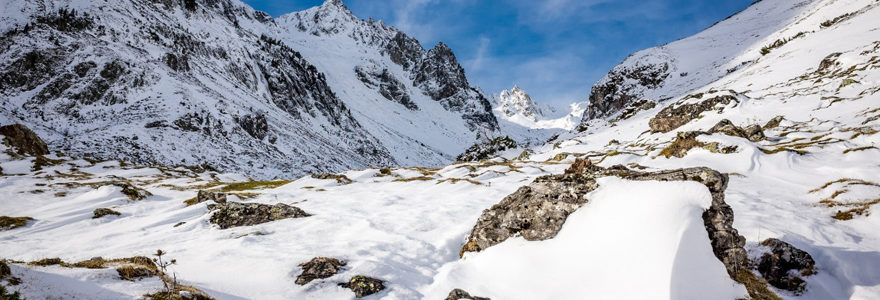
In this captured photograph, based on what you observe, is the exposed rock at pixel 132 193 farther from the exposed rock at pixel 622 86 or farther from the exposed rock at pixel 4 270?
the exposed rock at pixel 622 86

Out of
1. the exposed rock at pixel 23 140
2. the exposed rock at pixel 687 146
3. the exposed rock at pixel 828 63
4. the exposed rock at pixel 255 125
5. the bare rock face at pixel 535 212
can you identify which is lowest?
the bare rock face at pixel 535 212

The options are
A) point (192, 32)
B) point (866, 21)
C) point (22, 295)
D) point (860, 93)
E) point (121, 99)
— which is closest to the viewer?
point (22, 295)

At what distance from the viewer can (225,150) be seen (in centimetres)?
5472

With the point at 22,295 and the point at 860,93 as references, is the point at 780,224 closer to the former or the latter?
the point at 22,295

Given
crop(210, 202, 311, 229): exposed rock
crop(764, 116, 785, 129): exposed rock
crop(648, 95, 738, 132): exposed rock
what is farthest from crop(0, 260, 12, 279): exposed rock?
crop(648, 95, 738, 132): exposed rock

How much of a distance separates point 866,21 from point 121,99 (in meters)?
129

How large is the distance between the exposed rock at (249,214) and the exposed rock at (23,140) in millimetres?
45431

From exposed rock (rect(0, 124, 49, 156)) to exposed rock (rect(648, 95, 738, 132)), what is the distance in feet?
257

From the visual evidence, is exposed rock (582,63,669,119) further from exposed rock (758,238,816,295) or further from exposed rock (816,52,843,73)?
exposed rock (758,238,816,295)

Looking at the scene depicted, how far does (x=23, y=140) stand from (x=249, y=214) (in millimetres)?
49360

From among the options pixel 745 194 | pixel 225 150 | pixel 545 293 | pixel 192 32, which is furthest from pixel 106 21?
pixel 745 194

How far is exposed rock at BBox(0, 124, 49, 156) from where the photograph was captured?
39.8m

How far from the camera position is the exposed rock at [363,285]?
26.8 ft

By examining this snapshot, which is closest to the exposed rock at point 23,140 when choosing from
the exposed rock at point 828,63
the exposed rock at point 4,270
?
the exposed rock at point 4,270
